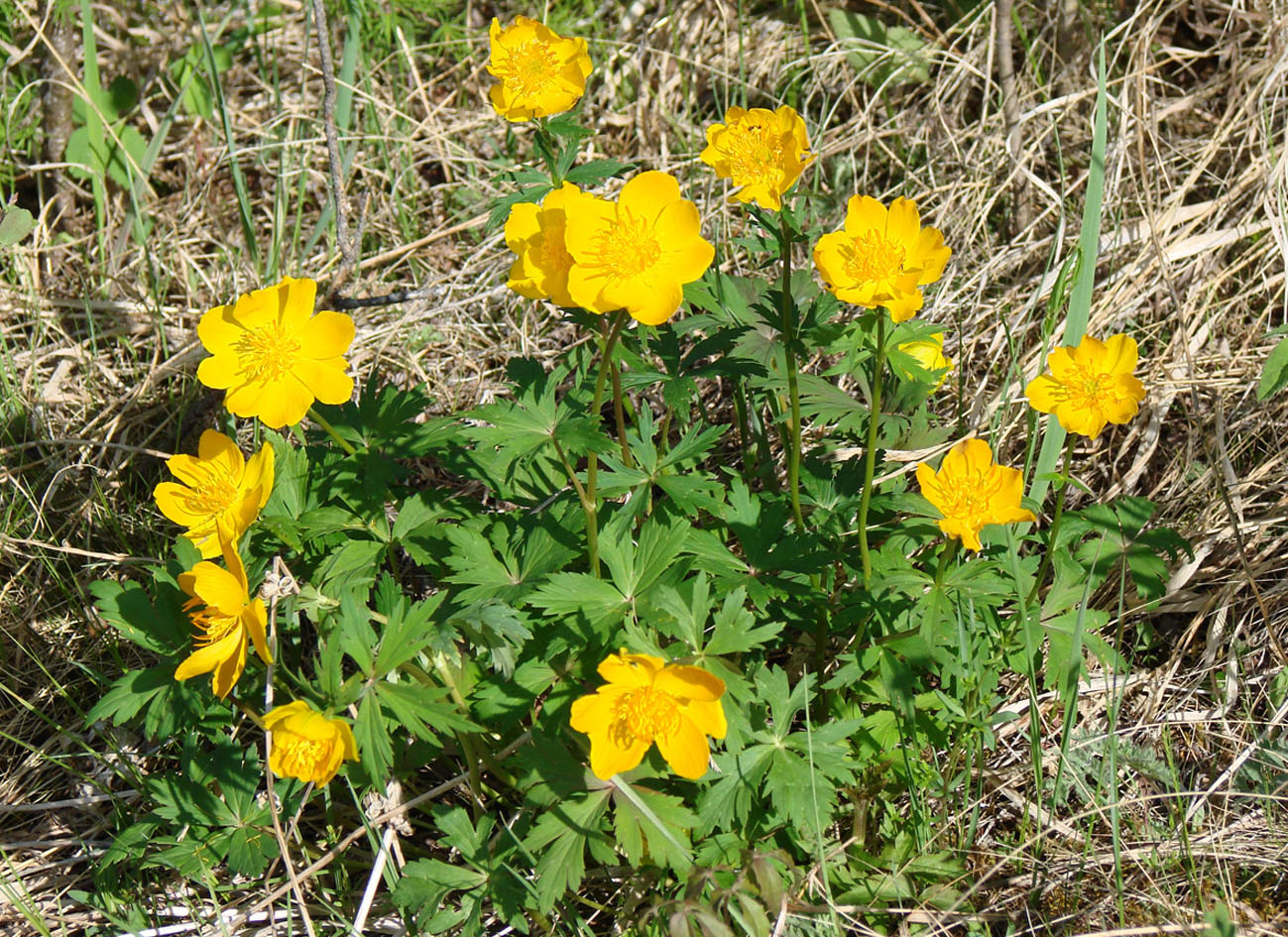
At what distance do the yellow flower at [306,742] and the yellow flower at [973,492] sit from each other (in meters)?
1.16

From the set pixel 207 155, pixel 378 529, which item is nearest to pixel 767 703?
pixel 378 529

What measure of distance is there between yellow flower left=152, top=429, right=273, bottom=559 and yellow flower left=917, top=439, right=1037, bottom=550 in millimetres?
1306

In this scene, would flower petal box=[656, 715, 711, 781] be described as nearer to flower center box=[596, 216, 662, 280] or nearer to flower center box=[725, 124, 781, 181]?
flower center box=[596, 216, 662, 280]

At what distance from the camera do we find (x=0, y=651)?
312 cm

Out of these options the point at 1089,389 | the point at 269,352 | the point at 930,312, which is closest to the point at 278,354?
the point at 269,352

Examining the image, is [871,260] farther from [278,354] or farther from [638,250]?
[278,354]

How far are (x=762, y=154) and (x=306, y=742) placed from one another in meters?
1.36

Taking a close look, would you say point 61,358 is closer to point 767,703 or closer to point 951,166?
point 767,703

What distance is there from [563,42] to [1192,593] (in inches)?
82.0

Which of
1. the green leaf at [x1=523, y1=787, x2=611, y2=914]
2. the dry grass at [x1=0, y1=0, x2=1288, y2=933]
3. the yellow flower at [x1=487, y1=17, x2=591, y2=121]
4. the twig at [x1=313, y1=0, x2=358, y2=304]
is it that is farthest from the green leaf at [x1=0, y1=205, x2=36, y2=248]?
the green leaf at [x1=523, y1=787, x2=611, y2=914]

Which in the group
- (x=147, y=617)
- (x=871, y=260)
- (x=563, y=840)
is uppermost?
(x=871, y=260)

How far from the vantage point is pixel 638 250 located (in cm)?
192

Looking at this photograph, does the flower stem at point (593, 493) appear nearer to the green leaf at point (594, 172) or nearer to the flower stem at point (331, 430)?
the green leaf at point (594, 172)

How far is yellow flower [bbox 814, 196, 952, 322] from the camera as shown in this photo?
6.66ft
